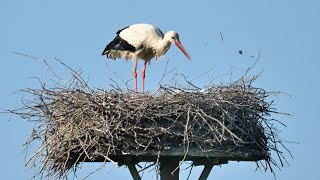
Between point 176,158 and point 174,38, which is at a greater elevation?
point 174,38

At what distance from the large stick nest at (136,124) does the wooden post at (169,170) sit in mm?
556

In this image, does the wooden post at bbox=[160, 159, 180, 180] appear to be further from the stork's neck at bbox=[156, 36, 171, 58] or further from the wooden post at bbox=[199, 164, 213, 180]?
the stork's neck at bbox=[156, 36, 171, 58]

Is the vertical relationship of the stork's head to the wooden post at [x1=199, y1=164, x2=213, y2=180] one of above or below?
above

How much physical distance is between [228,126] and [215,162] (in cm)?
49

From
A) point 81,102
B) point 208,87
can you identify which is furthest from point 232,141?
point 81,102

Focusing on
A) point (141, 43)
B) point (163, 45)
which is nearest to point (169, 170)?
point (163, 45)

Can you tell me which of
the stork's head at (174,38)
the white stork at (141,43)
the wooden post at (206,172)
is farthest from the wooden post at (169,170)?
the stork's head at (174,38)

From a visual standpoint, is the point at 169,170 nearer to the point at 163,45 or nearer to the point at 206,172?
the point at 206,172

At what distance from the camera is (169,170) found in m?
9.67

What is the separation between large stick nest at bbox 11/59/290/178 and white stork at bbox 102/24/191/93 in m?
2.61

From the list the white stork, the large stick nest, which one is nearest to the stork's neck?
the white stork

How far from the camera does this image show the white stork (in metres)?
12.1

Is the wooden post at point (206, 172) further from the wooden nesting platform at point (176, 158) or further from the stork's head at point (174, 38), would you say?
the stork's head at point (174, 38)

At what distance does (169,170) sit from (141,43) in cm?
297
